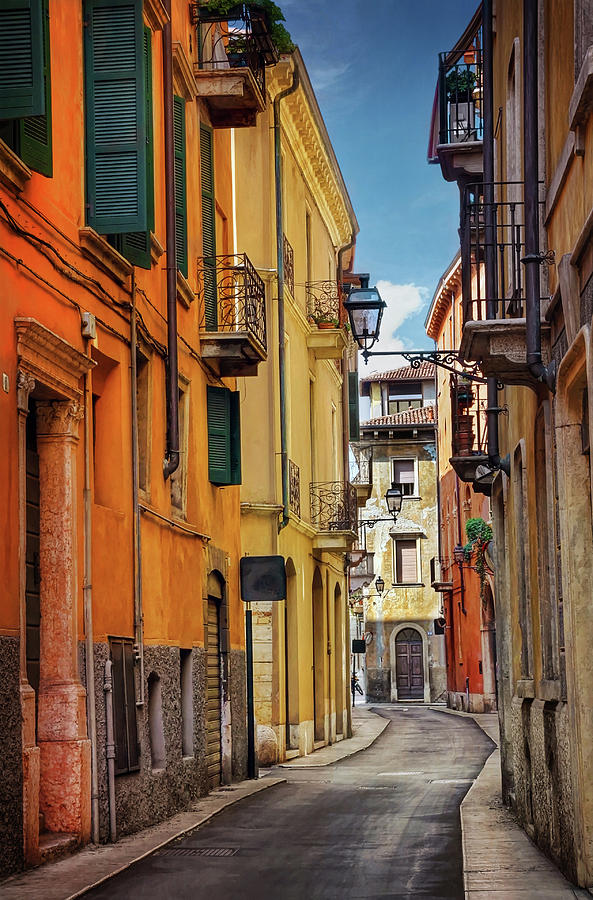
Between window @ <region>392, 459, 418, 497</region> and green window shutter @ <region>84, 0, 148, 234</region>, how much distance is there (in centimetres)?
5552

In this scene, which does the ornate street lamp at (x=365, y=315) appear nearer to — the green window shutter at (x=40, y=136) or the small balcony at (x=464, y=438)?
the small balcony at (x=464, y=438)

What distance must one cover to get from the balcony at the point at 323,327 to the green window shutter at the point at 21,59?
20.2 m

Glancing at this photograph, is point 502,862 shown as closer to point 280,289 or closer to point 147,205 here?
point 147,205

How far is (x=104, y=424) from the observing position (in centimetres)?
1331

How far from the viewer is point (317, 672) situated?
104ft

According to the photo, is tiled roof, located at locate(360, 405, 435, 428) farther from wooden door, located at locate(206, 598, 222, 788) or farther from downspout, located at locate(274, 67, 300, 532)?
wooden door, located at locate(206, 598, 222, 788)

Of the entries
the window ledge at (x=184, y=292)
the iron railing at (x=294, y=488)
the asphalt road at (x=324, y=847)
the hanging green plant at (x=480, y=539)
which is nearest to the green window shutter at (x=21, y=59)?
the asphalt road at (x=324, y=847)

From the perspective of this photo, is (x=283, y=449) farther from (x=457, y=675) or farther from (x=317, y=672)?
(x=457, y=675)

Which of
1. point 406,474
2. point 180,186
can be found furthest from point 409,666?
point 180,186

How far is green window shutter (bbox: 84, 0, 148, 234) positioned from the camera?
40.8 feet

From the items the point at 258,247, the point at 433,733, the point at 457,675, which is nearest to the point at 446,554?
the point at 457,675

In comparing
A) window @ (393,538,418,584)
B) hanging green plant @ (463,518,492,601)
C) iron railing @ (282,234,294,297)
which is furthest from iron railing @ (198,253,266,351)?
window @ (393,538,418,584)

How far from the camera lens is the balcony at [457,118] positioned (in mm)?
17766

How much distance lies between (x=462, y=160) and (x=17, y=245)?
9.20 metres
